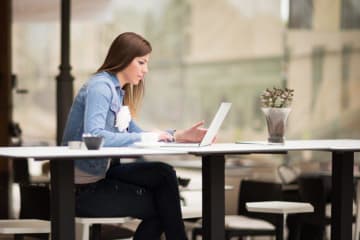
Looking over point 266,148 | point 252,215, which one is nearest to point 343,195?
point 266,148

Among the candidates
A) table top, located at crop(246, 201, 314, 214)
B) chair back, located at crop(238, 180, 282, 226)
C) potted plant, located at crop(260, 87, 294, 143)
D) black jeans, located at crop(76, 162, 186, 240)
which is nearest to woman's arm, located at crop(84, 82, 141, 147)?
black jeans, located at crop(76, 162, 186, 240)

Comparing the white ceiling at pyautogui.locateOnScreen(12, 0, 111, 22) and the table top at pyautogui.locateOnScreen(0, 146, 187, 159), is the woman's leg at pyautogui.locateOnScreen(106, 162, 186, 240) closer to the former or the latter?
the table top at pyautogui.locateOnScreen(0, 146, 187, 159)

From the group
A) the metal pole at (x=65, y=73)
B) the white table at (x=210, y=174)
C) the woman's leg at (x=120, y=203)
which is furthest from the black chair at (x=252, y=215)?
the metal pole at (x=65, y=73)

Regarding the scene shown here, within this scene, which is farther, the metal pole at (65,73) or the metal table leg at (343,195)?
the metal pole at (65,73)

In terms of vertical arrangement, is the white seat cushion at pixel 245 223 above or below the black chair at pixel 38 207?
below

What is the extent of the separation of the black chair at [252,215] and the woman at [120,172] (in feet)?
4.97

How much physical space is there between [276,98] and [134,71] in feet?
2.19

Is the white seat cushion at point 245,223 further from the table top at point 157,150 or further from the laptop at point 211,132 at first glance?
the laptop at point 211,132

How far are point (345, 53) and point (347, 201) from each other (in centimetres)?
604

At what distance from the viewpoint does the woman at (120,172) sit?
3904mm

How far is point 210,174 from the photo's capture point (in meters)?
3.89

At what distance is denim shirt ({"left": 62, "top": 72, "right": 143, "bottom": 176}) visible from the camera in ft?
12.6

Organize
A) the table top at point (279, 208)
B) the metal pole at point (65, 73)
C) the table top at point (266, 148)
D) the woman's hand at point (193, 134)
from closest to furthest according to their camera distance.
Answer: the table top at point (266, 148) → the woman's hand at point (193, 134) → the table top at point (279, 208) → the metal pole at point (65, 73)

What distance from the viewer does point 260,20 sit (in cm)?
1136
